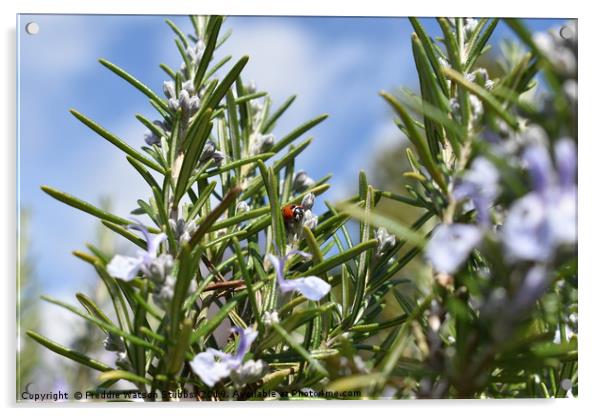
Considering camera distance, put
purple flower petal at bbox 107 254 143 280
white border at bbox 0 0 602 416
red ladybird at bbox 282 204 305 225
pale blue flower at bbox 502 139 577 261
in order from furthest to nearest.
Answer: white border at bbox 0 0 602 416 < red ladybird at bbox 282 204 305 225 < purple flower petal at bbox 107 254 143 280 < pale blue flower at bbox 502 139 577 261

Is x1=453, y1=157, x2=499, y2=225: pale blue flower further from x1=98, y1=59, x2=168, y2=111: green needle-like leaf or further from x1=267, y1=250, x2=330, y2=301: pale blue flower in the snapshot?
x1=98, y1=59, x2=168, y2=111: green needle-like leaf

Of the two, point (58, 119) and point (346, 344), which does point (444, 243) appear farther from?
point (58, 119)

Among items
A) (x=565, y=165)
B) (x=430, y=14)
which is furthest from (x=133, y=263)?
(x=430, y=14)

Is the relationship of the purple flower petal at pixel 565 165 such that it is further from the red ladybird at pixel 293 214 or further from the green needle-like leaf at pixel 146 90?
the green needle-like leaf at pixel 146 90

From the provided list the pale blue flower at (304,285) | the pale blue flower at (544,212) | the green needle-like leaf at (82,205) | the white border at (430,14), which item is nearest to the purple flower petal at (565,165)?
the pale blue flower at (544,212)

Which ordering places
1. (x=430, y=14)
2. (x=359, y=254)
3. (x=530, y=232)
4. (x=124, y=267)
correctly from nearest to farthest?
(x=530, y=232) → (x=124, y=267) → (x=359, y=254) → (x=430, y=14)

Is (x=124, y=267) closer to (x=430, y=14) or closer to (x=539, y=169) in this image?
(x=539, y=169)

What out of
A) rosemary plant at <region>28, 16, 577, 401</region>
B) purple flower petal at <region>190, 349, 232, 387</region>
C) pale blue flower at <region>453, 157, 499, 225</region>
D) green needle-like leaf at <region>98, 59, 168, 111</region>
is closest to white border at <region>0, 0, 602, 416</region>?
rosemary plant at <region>28, 16, 577, 401</region>
